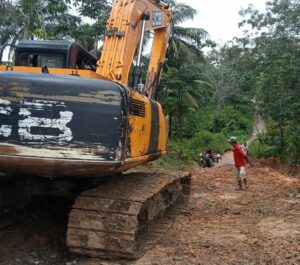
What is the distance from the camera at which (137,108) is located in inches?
235

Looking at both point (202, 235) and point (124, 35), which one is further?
point (202, 235)

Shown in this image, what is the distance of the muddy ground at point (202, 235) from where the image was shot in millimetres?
5773

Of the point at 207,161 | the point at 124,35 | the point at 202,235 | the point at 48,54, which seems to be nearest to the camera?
the point at 124,35

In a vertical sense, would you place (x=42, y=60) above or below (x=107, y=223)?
above

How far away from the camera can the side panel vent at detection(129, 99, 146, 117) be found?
5.71 metres

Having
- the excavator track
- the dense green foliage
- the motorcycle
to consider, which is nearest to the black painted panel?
the excavator track

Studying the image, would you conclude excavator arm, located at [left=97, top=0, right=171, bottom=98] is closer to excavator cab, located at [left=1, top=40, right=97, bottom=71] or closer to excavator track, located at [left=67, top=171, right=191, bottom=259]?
excavator cab, located at [left=1, top=40, right=97, bottom=71]

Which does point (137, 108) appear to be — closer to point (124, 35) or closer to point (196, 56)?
point (124, 35)

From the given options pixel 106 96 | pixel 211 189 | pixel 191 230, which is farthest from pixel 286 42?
pixel 106 96

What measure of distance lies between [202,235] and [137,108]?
6.97 feet

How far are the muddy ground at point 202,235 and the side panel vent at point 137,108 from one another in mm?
1630

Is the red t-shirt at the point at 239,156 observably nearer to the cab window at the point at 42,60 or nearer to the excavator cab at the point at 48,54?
the excavator cab at the point at 48,54

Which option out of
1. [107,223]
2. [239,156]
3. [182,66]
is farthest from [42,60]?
[182,66]

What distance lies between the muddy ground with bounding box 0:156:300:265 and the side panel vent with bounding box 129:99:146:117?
1.63 m
